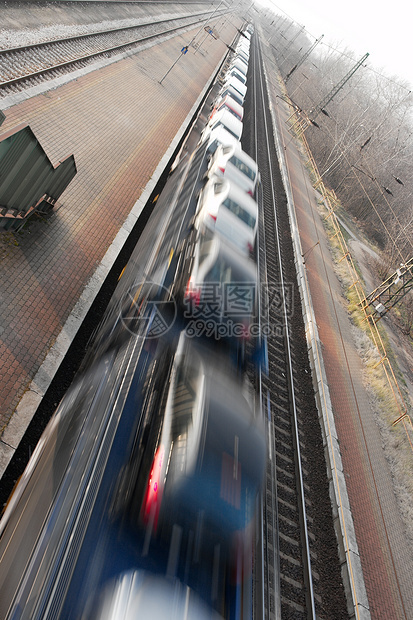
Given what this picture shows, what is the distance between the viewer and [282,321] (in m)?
11.1

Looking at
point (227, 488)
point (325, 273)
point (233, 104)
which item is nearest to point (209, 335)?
point (227, 488)

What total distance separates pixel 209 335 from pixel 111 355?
1654mm

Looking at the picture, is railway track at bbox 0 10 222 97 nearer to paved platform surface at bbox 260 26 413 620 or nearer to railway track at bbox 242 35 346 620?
railway track at bbox 242 35 346 620

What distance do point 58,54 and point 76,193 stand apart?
33.7ft

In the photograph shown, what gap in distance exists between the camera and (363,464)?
8.48m

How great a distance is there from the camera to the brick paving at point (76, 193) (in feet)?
21.6

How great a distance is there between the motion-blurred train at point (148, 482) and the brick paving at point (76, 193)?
1.03 metres

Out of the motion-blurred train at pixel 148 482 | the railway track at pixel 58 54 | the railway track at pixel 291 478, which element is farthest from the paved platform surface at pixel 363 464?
the railway track at pixel 58 54

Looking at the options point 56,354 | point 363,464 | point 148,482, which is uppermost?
point 148,482

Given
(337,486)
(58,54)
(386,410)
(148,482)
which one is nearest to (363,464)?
(337,486)

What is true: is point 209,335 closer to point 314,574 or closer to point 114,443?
point 114,443

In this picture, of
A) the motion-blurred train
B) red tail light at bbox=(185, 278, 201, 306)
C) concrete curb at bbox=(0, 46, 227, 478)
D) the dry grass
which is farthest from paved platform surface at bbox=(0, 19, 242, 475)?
the dry grass

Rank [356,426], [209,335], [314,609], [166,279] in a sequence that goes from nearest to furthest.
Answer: [314,609], [209,335], [166,279], [356,426]

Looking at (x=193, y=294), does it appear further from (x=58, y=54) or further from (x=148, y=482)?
(x=58, y=54)
